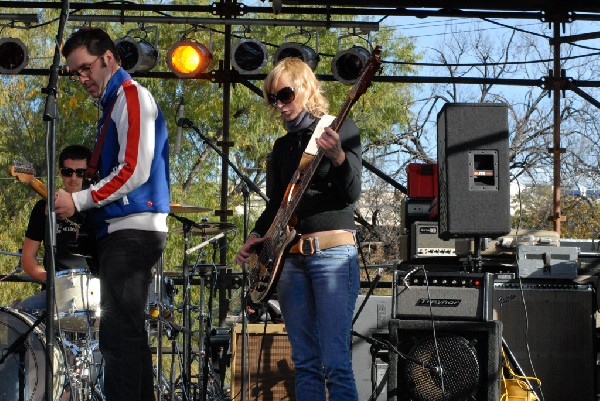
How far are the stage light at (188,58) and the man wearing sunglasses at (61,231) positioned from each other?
→ 7.73ft

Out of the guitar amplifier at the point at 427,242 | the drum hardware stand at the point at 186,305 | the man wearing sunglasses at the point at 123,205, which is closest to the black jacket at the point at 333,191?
the man wearing sunglasses at the point at 123,205

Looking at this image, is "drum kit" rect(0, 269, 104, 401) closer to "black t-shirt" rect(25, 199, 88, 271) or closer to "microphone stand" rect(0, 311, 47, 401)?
"microphone stand" rect(0, 311, 47, 401)

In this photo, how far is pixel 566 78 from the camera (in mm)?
8719

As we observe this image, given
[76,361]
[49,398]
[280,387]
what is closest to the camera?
[49,398]

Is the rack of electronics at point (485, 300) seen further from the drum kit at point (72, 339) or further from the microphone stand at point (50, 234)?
the microphone stand at point (50, 234)

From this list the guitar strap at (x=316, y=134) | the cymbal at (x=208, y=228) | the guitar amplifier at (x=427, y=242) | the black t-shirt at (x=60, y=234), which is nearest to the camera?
the guitar strap at (x=316, y=134)

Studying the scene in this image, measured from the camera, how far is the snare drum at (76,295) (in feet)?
19.4

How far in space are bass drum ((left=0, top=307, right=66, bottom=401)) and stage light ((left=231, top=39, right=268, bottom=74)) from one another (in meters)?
3.18

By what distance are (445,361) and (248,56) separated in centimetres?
420

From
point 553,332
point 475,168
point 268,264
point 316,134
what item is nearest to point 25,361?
point 268,264

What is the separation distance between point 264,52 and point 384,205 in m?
16.6

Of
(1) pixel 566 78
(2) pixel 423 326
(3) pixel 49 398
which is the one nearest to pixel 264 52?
(1) pixel 566 78

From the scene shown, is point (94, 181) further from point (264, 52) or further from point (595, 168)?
point (595, 168)

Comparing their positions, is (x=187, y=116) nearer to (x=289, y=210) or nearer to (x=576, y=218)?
(x=576, y=218)
